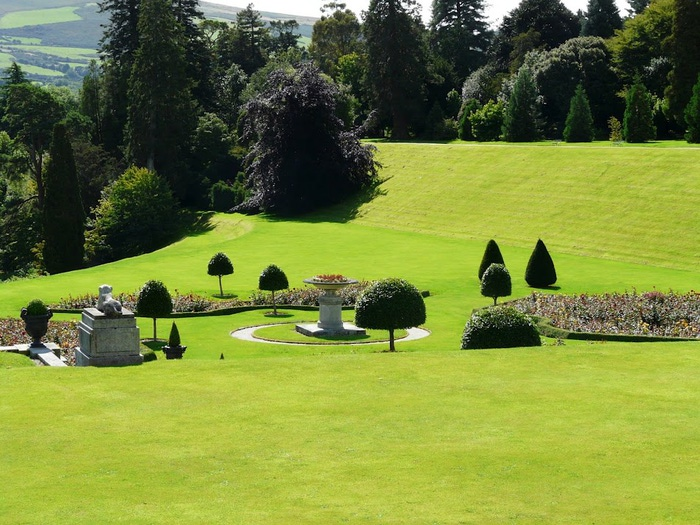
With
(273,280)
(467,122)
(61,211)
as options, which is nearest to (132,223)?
(61,211)

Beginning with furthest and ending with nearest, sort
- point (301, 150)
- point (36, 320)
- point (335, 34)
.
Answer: point (335, 34) < point (301, 150) < point (36, 320)

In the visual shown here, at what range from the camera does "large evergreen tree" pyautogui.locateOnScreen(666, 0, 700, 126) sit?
2889 inches

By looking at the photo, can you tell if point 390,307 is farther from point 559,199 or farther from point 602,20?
point 602,20

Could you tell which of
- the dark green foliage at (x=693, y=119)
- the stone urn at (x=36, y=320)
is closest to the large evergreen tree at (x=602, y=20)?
the dark green foliage at (x=693, y=119)

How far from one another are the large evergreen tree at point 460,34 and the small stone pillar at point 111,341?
96391 millimetres

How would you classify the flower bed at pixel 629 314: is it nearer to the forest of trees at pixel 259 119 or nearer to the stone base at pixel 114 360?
the stone base at pixel 114 360

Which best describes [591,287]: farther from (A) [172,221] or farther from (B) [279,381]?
(A) [172,221]

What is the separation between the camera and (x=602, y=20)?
396 ft

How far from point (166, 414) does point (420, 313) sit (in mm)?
13118

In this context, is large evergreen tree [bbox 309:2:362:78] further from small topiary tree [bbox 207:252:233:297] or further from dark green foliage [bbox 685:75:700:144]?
small topiary tree [bbox 207:252:233:297]

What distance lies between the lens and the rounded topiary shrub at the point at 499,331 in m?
26.8

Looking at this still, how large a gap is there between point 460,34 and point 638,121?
5066cm

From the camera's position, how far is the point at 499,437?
17.5 m

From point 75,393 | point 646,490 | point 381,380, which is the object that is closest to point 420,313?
point 381,380
